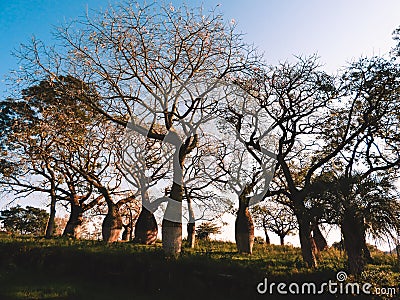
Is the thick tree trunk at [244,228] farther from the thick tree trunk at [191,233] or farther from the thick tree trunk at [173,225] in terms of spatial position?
the thick tree trunk at [173,225]

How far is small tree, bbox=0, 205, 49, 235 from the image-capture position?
128 ft

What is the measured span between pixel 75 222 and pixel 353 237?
18022 mm

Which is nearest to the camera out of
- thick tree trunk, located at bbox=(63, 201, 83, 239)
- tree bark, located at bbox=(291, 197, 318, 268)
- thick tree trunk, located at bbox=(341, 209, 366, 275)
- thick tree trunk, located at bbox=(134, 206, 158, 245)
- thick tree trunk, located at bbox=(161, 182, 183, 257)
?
thick tree trunk, located at bbox=(341, 209, 366, 275)

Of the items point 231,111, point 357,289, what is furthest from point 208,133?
point 357,289

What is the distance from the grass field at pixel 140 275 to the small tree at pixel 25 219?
A: 2850cm

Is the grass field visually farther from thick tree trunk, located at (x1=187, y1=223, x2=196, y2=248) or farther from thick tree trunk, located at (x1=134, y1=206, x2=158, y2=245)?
thick tree trunk, located at (x1=187, y1=223, x2=196, y2=248)

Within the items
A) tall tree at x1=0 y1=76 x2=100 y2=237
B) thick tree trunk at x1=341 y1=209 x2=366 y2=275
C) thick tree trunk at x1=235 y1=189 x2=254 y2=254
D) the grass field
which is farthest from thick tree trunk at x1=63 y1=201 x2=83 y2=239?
thick tree trunk at x1=341 y1=209 x2=366 y2=275

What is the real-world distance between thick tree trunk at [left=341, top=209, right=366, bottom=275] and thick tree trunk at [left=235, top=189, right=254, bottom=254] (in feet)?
17.4

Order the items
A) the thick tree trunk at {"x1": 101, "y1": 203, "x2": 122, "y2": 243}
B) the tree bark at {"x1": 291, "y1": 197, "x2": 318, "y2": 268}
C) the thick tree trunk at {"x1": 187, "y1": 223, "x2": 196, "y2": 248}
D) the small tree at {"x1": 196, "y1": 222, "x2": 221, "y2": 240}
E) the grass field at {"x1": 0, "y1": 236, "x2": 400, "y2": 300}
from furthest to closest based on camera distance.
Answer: the small tree at {"x1": 196, "y1": 222, "x2": 221, "y2": 240}, the thick tree trunk at {"x1": 101, "y1": 203, "x2": 122, "y2": 243}, the thick tree trunk at {"x1": 187, "y1": 223, "x2": 196, "y2": 248}, the tree bark at {"x1": 291, "y1": 197, "x2": 318, "y2": 268}, the grass field at {"x1": 0, "y1": 236, "x2": 400, "y2": 300}

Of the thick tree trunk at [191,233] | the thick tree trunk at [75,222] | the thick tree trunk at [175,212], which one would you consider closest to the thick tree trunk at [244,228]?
the thick tree trunk at [191,233]

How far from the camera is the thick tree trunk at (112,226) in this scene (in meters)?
19.2

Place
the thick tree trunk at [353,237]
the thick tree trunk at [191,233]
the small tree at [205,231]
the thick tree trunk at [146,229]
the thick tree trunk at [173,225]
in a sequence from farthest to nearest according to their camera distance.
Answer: the small tree at [205,231] < the thick tree trunk at [146,229] < the thick tree trunk at [191,233] < the thick tree trunk at [173,225] < the thick tree trunk at [353,237]

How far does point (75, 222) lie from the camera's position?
23.1 m

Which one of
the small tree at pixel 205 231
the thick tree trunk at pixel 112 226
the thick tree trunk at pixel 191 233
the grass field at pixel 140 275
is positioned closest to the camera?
the grass field at pixel 140 275
